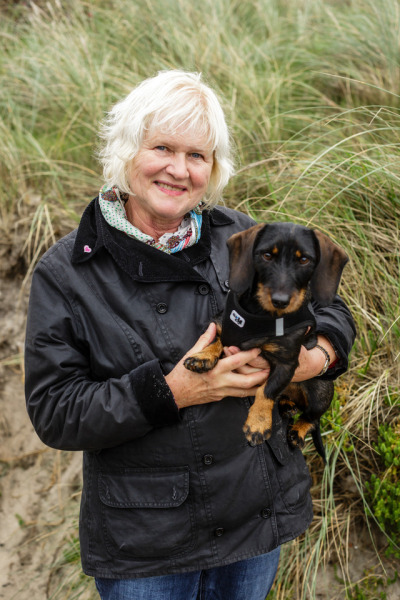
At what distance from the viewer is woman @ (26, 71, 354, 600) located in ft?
6.69

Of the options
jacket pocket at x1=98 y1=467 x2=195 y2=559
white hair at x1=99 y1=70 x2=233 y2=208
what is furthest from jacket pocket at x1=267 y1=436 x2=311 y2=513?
white hair at x1=99 y1=70 x2=233 y2=208

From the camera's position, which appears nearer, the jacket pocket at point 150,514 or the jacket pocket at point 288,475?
the jacket pocket at point 150,514

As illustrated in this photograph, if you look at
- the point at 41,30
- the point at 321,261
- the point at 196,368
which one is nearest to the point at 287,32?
the point at 41,30

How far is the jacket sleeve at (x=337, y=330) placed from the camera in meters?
2.40

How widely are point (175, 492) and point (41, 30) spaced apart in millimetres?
5867

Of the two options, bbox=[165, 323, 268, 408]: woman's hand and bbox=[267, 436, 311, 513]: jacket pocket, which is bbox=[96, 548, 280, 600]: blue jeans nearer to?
bbox=[267, 436, 311, 513]: jacket pocket

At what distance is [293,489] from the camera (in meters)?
2.27

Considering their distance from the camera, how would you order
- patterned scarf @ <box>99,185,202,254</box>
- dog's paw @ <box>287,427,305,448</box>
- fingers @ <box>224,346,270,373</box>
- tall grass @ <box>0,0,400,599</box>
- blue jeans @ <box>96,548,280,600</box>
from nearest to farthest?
blue jeans @ <box>96,548,280,600</box> → patterned scarf @ <box>99,185,202,254</box> → fingers @ <box>224,346,270,373</box> → dog's paw @ <box>287,427,305,448</box> → tall grass @ <box>0,0,400,599</box>

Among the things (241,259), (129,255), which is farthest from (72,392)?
(241,259)

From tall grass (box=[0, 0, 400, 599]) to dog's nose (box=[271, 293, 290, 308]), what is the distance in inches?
47.2

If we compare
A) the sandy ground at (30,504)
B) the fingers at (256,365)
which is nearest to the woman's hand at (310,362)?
the fingers at (256,365)

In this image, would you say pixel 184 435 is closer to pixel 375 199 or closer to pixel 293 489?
pixel 293 489

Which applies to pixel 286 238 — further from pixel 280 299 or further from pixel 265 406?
pixel 265 406

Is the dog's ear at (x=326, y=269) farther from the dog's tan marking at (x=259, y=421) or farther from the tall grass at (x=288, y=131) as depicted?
the tall grass at (x=288, y=131)
